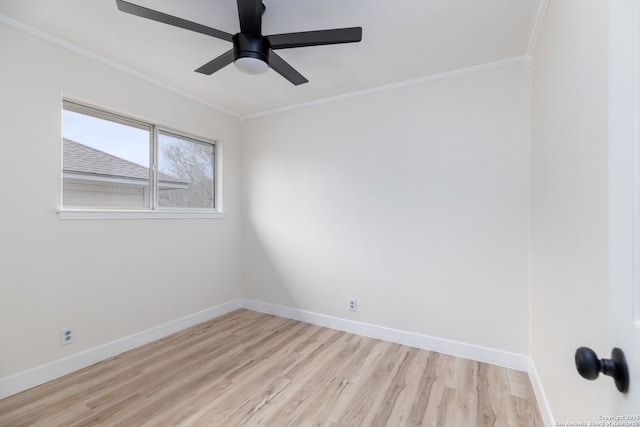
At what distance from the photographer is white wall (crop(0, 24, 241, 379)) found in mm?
1882

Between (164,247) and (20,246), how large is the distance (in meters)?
1.03

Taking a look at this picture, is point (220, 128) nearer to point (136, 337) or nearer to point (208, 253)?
point (208, 253)

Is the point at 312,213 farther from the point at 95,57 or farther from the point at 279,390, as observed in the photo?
the point at 95,57

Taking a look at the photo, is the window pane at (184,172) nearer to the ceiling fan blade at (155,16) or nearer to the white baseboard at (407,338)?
the white baseboard at (407,338)

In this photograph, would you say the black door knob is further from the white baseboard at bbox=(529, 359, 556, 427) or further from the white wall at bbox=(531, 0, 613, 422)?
the white baseboard at bbox=(529, 359, 556, 427)

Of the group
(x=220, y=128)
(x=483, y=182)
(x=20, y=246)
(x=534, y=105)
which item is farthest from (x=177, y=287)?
(x=534, y=105)

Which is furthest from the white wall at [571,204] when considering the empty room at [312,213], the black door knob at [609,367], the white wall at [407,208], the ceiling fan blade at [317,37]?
the ceiling fan blade at [317,37]

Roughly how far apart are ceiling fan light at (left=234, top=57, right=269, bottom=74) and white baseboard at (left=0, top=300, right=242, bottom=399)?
247 centimetres

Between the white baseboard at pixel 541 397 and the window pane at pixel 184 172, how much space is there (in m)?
3.40

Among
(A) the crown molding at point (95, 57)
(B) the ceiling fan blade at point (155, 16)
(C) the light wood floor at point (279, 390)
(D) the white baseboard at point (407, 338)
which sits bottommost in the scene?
(C) the light wood floor at point (279, 390)

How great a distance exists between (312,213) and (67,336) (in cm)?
230

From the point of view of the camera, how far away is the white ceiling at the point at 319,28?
173cm

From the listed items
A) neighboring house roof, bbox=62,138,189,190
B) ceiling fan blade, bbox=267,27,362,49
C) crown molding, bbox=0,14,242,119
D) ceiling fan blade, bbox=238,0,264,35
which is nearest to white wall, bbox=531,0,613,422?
ceiling fan blade, bbox=267,27,362,49

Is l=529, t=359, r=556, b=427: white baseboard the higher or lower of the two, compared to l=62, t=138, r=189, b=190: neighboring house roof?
lower
